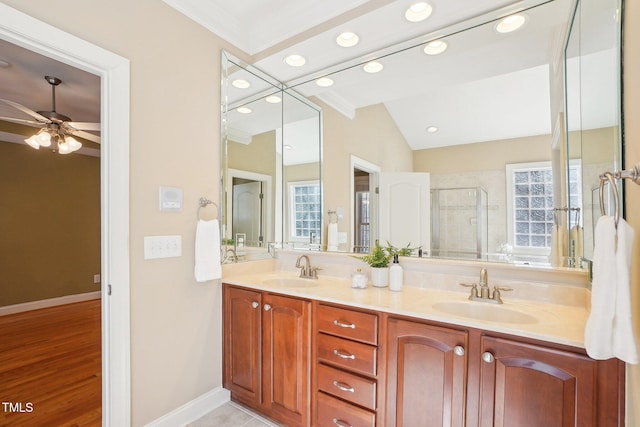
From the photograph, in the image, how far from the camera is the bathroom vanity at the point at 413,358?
107cm

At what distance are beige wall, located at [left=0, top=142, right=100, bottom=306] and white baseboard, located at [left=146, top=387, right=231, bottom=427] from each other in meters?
3.86

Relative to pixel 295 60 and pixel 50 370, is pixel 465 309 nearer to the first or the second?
pixel 295 60

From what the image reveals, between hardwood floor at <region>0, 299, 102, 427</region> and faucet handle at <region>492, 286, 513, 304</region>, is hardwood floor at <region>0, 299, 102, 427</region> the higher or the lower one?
the lower one

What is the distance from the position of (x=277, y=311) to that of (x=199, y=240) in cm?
66

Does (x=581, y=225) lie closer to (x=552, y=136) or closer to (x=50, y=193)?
(x=552, y=136)

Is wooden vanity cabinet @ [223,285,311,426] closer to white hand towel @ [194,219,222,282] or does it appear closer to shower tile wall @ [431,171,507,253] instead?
white hand towel @ [194,219,222,282]

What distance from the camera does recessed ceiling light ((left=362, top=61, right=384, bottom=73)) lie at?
2115 millimetres

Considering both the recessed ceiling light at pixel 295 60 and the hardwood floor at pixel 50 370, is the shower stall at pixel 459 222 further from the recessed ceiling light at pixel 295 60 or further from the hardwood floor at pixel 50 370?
the hardwood floor at pixel 50 370

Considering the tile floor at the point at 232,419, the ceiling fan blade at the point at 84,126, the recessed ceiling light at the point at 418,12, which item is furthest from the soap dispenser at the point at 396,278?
the ceiling fan blade at the point at 84,126

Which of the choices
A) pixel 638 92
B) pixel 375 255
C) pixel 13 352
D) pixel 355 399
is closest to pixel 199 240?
Result: pixel 375 255

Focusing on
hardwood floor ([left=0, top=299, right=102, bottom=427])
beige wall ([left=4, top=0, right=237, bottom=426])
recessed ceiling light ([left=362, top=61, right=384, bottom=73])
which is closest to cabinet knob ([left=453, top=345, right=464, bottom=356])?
beige wall ([left=4, top=0, right=237, bottom=426])

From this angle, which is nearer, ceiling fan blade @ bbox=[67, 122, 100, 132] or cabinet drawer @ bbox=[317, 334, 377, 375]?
cabinet drawer @ bbox=[317, 334, 377, 375]

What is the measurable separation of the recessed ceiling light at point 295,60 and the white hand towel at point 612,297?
2014 mm

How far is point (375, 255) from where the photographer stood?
193 cm
